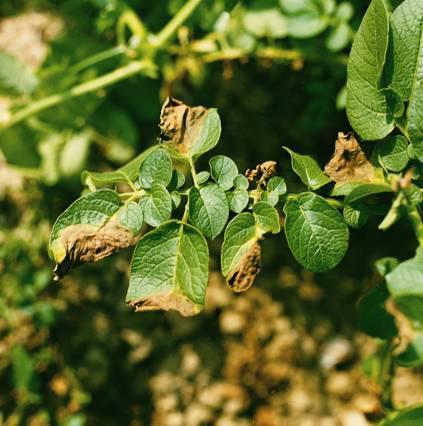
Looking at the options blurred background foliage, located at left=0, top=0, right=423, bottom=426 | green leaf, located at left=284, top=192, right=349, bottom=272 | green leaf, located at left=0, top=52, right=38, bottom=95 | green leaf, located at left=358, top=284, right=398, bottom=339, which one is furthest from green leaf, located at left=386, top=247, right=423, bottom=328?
green leaf, located at left=0, top=52, right=38, bottom=95

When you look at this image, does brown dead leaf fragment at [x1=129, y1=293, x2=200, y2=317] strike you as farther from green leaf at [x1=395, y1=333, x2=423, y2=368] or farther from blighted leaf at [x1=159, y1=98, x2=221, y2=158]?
green leaf at [x1=395, y1=333, x2=423, y2=368]

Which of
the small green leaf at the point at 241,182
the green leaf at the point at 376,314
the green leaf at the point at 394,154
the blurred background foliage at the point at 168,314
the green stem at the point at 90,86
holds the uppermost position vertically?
the small green leaf at the point at 241,182

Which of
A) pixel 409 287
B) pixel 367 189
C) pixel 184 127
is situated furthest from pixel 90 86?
pixel 409 287

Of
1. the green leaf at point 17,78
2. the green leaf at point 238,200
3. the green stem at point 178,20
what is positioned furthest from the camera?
the green leaf at point 17,78

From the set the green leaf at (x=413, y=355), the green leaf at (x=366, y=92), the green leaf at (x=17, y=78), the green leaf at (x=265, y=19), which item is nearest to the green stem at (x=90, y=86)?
A: the green leaf at (x=17, y=78)

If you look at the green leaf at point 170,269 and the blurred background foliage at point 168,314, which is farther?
the blurred background foliage at point 168,314

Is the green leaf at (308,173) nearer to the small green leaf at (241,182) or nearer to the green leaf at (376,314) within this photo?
the small green leaf at (241,182)
